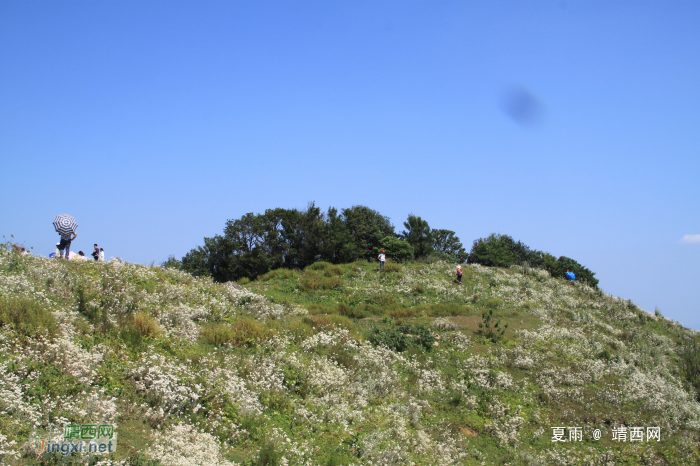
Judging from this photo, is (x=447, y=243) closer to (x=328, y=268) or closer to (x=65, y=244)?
(x=328, y=268)

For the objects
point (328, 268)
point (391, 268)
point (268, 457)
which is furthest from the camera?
point (391, 268)

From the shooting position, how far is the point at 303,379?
969 centimetres

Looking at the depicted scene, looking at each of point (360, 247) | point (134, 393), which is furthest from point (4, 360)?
point (360, 247)

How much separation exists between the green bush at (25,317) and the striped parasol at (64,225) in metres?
9.40

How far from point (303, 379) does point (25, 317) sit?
5.41 meters

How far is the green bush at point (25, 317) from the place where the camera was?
7391 millimetres

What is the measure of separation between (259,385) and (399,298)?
14060mm

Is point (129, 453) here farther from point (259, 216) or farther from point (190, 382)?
point (259, 216)

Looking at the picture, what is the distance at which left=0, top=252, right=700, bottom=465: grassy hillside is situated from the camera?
6641mm

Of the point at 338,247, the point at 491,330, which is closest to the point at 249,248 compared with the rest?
the point at 338,247

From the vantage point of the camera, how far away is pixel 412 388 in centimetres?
1162

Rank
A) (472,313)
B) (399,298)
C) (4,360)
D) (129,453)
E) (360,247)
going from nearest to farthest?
(129,453) → (4,360) → (472,313) → (399,298) → (360,247)

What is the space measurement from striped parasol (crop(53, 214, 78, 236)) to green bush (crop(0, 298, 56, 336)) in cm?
940

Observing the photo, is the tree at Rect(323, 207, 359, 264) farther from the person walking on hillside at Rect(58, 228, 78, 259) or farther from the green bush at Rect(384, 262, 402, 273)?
the person walking on hillside at Rect(58, 228, 78, 259)
